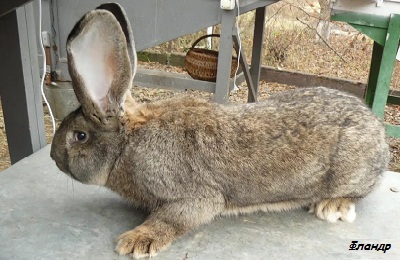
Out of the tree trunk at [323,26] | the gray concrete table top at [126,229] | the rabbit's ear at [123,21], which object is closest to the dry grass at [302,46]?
the tree trunk at [323,26]

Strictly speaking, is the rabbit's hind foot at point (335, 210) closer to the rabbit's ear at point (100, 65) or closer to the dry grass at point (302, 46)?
the rabbit's ear at point (100, 65)

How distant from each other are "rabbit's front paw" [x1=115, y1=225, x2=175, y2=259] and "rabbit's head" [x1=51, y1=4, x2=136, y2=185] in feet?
0.77

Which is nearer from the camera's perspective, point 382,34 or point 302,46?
point 382,34

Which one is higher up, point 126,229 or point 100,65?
point 100,65

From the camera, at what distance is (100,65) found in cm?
156

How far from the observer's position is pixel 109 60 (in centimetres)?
155

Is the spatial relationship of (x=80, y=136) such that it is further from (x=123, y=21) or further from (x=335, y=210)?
(x=335, y=210)

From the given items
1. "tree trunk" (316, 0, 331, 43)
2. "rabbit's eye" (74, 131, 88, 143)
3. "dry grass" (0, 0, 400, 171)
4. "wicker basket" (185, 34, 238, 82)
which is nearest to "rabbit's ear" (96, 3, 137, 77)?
"rabbit's eye" (74, 131, 88, 143)

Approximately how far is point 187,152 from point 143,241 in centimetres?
34

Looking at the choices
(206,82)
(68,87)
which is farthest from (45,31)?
(206,82)

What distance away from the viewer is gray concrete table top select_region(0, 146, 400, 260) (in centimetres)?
160

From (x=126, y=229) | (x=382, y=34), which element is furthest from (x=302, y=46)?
(x=126, y=229)

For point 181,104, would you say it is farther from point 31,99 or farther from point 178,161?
point 31,99

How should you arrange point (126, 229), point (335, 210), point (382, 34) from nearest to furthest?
point (126, 229) < point (335, 210) < point (382, 34)
